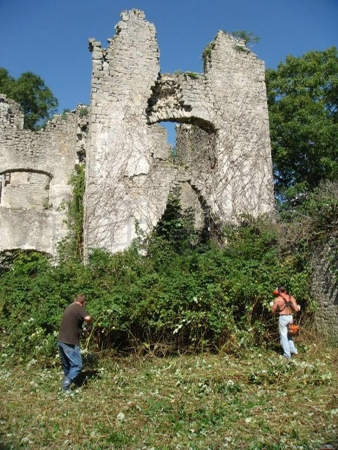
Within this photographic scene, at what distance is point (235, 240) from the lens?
886 centimetres

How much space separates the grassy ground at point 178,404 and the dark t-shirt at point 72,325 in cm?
64

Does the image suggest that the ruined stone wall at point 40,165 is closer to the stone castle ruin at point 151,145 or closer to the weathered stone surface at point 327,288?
the stone castle ruin at point 151,145

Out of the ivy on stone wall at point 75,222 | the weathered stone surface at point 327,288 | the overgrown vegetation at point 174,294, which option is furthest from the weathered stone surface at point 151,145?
the weathered stone surface at point 327,288

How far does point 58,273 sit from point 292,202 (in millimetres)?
5726

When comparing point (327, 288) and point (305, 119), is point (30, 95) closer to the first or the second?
point (305, 119)

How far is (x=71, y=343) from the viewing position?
17.4 feet

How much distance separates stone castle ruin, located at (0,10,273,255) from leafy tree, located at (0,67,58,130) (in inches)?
483

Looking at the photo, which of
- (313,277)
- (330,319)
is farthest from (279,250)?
(330,319)

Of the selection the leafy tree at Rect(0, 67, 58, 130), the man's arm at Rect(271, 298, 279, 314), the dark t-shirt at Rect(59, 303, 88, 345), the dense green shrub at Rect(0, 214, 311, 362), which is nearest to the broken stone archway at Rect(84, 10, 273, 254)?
the dense green shrub at Rect(0, 214, 311, 362)

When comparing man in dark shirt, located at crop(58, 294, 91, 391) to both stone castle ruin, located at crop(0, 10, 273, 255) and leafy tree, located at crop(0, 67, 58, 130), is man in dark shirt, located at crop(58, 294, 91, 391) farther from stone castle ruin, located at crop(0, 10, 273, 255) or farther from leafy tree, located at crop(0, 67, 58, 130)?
leafy tree, located at crop(0, 67, 58, 130)

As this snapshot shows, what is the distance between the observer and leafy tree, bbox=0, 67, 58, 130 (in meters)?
23.1

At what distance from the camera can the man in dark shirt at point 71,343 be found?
17.3 feet

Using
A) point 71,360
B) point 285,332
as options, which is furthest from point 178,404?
point 285,332

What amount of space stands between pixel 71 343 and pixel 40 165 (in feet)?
28.9
